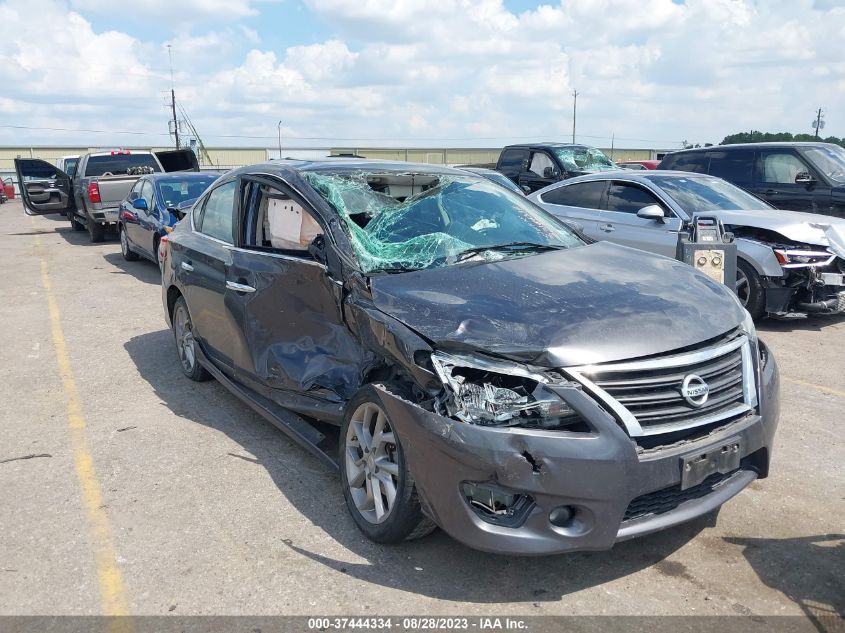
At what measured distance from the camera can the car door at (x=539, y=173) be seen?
1505 centimetres

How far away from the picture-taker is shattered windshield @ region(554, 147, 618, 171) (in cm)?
1491

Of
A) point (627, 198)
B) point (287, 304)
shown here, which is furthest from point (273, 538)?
point (627, 198)

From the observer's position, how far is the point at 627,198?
898cm

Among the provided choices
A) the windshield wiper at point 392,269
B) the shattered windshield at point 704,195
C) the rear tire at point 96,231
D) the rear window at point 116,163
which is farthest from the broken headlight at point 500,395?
the rear window at point 116,163

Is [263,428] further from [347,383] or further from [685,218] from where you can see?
[685,218]

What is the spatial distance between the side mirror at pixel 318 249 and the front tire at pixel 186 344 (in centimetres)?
214

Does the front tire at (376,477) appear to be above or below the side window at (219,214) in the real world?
below

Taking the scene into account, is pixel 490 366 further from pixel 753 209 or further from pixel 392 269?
pixel 753 209

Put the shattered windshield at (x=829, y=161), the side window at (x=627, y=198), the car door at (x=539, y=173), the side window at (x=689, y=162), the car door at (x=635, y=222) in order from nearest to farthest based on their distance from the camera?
1. the car door at (x=635, y=222)
2. the side window at (x=627, y=198)
3. the shattered windshield at (x=829, y=161)
4. the side window at (x=689, y=162)
5. the car door at (x=539, y=173)

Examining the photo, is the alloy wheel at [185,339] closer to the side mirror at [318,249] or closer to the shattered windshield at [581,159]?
the side mirror at [318,249]

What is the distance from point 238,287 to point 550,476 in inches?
107

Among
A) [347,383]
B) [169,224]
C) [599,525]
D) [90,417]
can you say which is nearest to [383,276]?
[347,383]

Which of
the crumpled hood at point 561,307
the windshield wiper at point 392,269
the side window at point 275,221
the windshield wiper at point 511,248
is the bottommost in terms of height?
the crumpled hood at point 561,307

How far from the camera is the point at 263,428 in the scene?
5.16m
